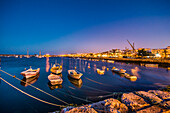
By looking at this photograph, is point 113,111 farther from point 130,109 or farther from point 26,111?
point 26,111

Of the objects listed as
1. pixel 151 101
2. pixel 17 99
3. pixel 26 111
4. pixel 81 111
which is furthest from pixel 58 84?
pixel 151 101

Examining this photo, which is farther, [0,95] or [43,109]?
[0,95]

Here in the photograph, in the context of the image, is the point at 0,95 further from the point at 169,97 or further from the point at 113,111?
the point at 169,97

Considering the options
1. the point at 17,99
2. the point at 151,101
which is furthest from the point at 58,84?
the point at 151,101

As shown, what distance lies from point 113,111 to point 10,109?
11735 millimetres

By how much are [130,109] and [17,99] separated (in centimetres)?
1405

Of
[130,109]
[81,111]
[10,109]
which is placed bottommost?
[10,109]

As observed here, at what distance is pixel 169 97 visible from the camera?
605 cm

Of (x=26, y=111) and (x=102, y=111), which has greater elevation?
(x=102, y=111)

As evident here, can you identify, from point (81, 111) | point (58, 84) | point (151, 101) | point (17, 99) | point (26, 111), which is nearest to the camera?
point (81, 111)

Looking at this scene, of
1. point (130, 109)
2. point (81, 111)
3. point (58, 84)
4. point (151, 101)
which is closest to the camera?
point (81, 111)

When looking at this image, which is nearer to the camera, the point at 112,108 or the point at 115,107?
the point at 112,108

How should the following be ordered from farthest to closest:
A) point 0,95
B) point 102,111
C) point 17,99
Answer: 1. point 0,95
2. point 17,99
3. point 102,111

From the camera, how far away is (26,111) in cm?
934
